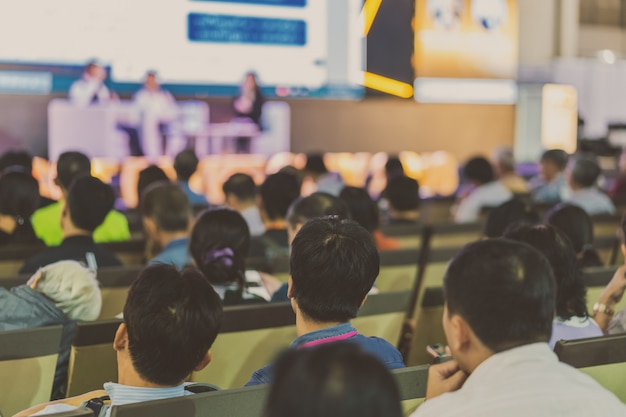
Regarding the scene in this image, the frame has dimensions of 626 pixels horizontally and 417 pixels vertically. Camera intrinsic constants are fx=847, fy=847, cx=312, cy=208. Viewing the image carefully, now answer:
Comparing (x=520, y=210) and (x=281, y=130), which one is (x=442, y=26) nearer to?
(x=281, y=130)

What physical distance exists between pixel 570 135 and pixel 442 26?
2.79 m

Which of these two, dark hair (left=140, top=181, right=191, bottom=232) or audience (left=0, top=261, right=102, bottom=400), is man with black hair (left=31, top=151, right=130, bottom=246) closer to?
dark hair (left=140, top=181, right=191, bottom=232)

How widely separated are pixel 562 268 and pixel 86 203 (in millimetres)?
2138

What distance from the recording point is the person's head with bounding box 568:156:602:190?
6.09 metres

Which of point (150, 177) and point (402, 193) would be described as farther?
A: point (150, 177)

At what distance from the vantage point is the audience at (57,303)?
2.58m

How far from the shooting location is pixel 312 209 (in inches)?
135

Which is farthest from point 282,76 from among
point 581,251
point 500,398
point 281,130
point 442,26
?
point 500,398

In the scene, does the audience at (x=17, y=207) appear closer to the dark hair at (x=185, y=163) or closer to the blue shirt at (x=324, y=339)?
the dark hair at (x=185, y=163)

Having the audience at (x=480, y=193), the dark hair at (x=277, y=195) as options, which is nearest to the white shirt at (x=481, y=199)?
the audience at (x=480, y=193)

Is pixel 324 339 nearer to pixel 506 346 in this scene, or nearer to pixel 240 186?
pixel 506 346

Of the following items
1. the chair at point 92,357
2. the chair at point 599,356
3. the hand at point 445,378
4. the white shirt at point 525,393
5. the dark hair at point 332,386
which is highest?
the dark hair at point 332,386

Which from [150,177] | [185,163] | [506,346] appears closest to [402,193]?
[185,163]

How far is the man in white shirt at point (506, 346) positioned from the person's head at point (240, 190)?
331 cm
